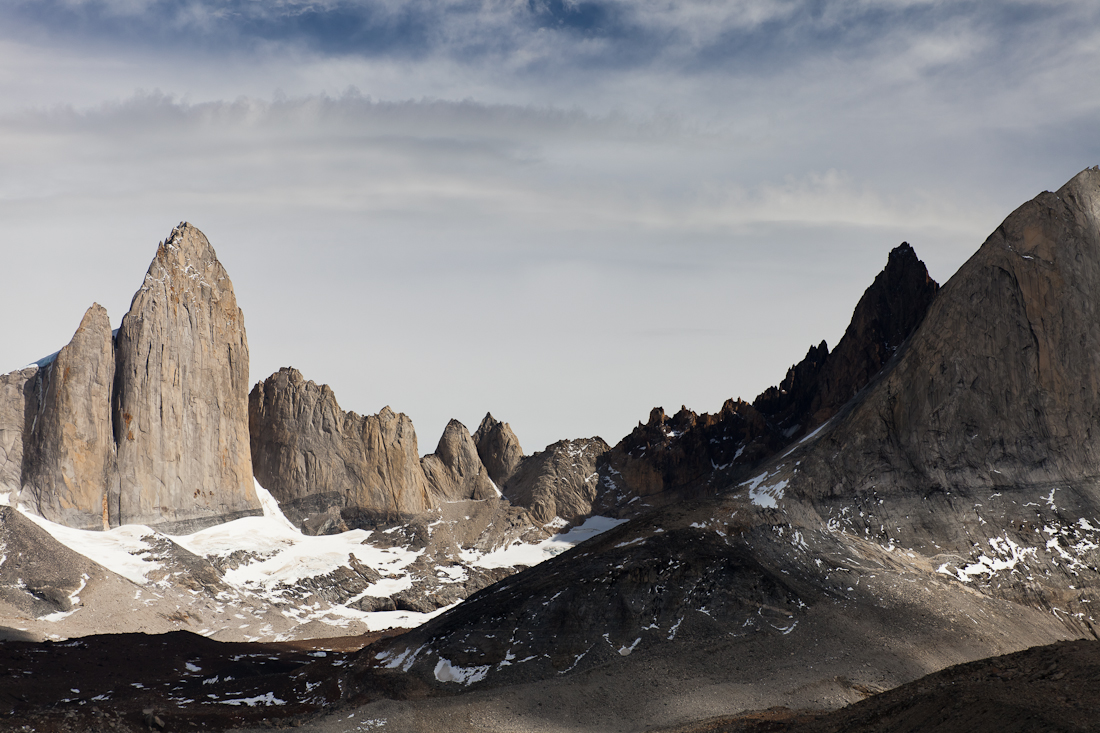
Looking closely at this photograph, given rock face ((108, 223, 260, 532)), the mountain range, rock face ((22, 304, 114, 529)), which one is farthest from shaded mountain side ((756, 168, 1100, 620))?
rock face ((22, 304, 114, 529))

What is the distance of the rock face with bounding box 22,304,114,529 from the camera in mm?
117125

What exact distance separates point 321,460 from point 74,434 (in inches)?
1379

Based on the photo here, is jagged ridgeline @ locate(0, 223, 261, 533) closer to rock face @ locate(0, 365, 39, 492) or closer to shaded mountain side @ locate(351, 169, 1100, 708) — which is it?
rock face @ locate(0, 365, 39, 492)

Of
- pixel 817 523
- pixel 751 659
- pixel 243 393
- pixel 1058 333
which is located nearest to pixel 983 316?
pixel 1058 333

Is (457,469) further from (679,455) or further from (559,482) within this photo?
(679,455)

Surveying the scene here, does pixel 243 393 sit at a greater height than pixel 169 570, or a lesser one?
greater

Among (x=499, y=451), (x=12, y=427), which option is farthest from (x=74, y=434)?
(x=499, y=451)

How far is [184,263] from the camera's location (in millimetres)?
131750

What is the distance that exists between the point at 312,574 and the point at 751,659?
242ft

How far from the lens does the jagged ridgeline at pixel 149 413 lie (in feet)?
388

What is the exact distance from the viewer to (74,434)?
4680 inches

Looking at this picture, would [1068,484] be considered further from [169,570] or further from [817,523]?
[169,570]

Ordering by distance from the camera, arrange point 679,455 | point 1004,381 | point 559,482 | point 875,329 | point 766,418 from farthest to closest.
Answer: point 559,482
point 679,455
point 766,418
point 875,329
point 1004,381

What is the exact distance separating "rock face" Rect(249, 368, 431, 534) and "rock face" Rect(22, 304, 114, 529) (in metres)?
25.3
